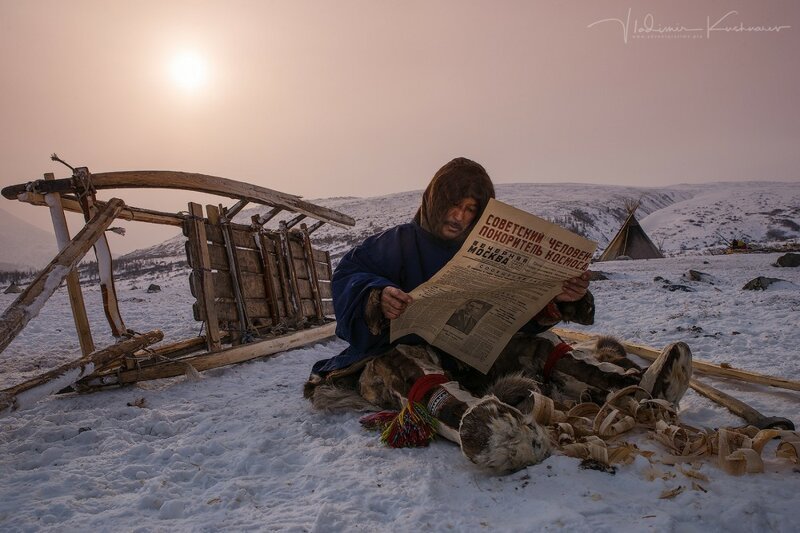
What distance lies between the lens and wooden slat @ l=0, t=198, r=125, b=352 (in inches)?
86.9

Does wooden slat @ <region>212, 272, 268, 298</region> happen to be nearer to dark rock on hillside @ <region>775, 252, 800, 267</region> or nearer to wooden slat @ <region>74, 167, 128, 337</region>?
wooden slat @ <region>74, 167, 128, 337</region>

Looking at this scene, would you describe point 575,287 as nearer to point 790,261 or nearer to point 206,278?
point 206,278

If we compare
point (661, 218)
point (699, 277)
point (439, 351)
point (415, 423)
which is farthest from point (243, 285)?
point (661, 218)

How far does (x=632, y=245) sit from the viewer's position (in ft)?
58.9

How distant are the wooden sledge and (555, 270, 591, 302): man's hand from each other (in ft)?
8.45

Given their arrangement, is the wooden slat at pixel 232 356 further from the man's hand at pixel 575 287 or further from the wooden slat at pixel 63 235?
the man's hand at pixel 575 287

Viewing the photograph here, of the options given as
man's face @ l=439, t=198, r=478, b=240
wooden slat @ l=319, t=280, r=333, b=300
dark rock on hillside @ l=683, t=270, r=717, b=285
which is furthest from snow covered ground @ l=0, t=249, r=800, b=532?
dark rock on hillside @ l=683, t=270, r=717, b=285

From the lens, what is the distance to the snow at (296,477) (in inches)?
48.2

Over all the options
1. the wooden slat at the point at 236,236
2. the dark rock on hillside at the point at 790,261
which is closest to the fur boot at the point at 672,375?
the wooden slat at the point at 236,236

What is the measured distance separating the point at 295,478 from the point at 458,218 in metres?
1.42

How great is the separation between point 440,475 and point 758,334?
3617 millimetres

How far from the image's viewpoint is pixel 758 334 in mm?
3770

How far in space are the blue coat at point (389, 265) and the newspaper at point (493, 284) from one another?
0.75 ft

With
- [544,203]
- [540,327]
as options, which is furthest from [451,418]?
[544,203]
